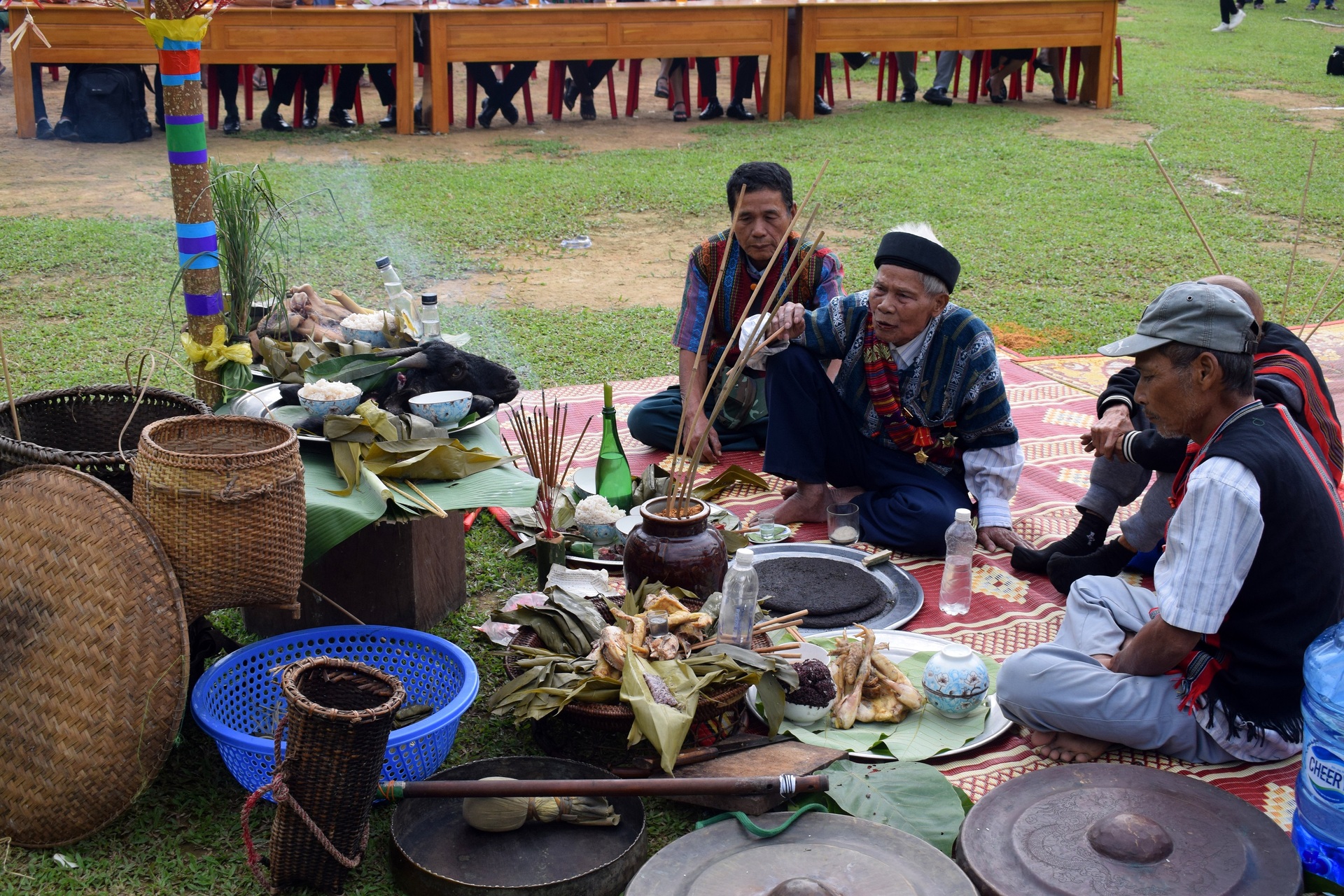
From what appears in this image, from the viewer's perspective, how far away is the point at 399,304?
4.23 m

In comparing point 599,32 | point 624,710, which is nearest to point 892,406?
point 624,710

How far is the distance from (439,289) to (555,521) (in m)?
3.56

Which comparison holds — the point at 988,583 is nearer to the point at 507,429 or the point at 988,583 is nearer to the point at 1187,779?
the point at 1187,779

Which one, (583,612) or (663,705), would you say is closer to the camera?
(663,705)

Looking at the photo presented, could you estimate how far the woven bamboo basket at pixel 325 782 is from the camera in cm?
226

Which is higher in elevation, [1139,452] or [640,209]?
[640,209]

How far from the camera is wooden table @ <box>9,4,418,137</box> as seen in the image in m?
10.1

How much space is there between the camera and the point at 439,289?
23.1 ft

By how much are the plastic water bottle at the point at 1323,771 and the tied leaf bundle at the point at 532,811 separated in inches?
54.3

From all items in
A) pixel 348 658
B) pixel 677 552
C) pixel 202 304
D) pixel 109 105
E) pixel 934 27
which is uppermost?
pixel 934 27

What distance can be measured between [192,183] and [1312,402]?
3194 millimetres

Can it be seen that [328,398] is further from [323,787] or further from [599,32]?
[599,32]

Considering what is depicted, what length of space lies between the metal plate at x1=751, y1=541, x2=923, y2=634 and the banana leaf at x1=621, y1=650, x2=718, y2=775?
28.3 inches

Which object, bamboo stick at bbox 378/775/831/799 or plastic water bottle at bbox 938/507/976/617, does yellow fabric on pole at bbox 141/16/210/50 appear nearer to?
bamboo stick at bbox 378/775/831/799
